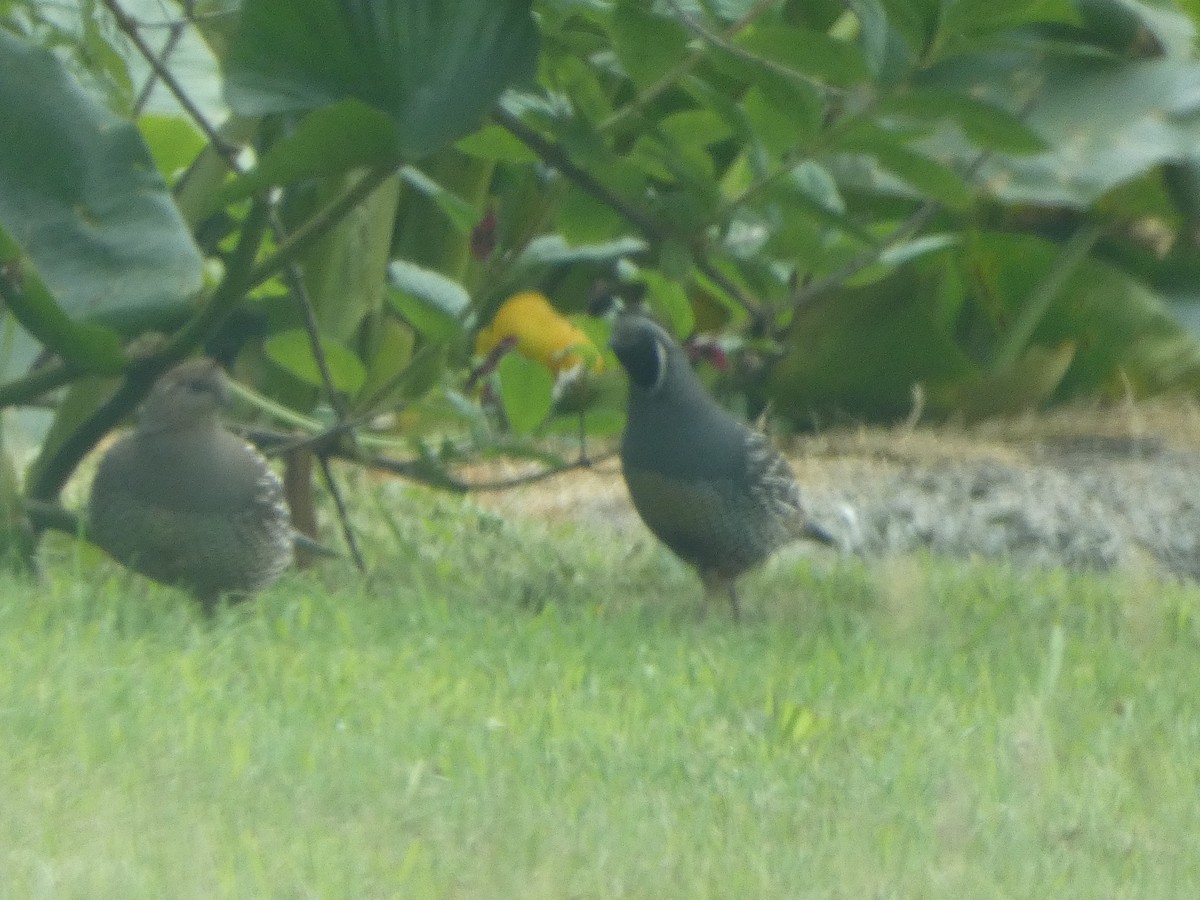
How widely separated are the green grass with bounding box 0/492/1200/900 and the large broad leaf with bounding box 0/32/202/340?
725 mm

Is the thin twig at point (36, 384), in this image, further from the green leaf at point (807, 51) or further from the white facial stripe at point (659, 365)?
the green leaf at point (807, 51)

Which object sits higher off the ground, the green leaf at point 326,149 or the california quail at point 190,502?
the green leaf at point 326,149

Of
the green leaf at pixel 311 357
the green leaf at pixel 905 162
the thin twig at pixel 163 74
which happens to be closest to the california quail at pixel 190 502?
the green leaf at pixel 311 357

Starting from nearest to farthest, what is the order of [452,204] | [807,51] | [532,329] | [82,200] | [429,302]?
[807,51]
[82,200]
[452,204]
[429,302]
[532,329]

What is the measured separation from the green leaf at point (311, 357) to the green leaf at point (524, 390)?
14.3 inches

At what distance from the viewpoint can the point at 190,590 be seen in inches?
196

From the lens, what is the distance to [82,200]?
14.5 ft

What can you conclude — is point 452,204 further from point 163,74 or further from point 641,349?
point 641,349

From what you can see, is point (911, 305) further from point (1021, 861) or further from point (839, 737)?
point (1021, 861)

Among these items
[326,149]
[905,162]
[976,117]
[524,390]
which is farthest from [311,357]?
[976,117]

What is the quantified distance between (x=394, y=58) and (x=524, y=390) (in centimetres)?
151

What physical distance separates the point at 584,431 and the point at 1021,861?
7.77 feet

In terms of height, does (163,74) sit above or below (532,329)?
above

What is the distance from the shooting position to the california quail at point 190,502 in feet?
16.0
